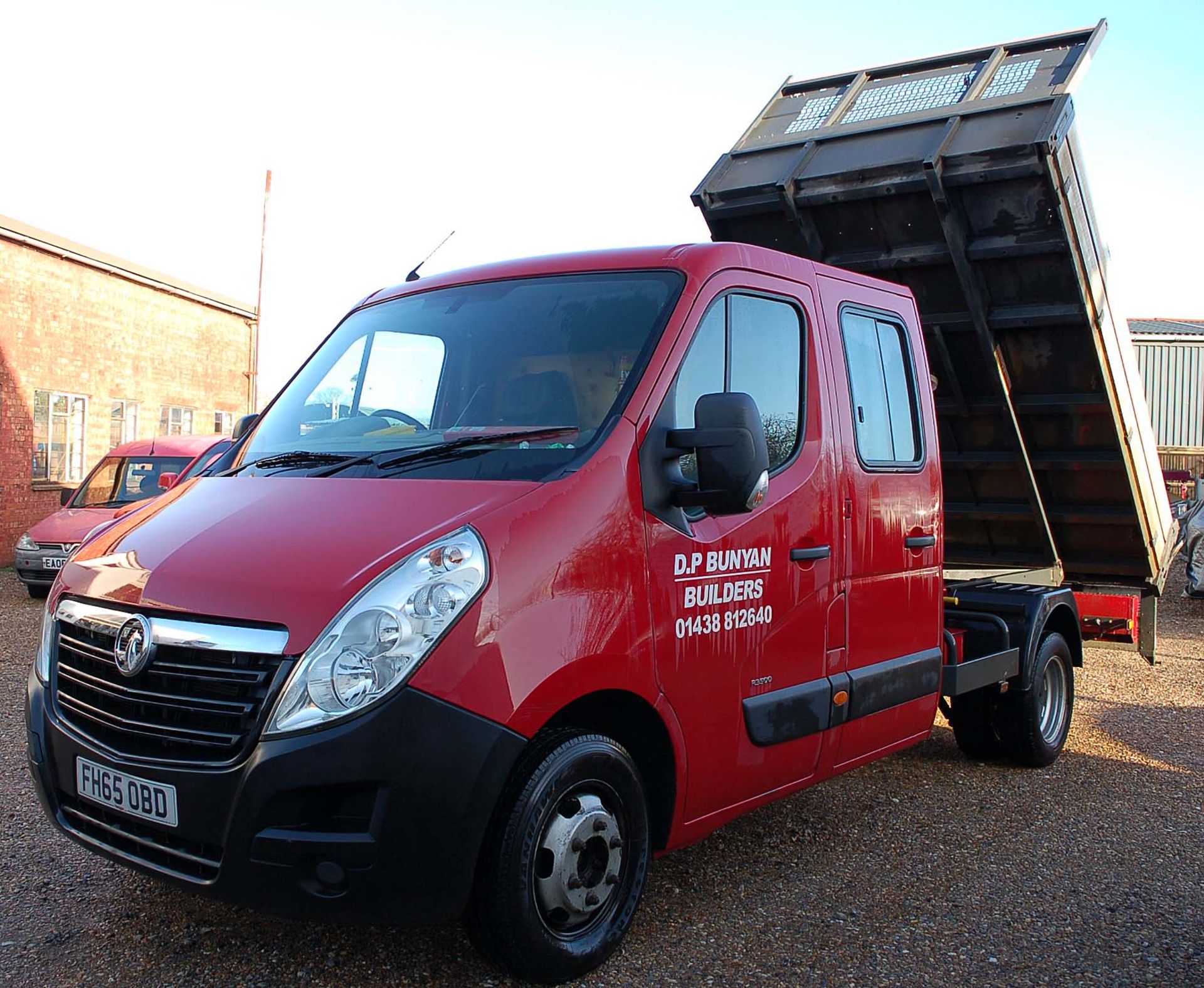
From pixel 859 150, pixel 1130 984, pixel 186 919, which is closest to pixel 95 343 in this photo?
pixel 859 150

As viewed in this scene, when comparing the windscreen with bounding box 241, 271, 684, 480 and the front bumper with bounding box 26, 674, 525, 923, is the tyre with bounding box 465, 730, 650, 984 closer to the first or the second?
the front bumper with bounding box 26, 674, 525, 923

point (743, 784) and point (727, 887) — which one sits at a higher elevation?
point (743, 784)

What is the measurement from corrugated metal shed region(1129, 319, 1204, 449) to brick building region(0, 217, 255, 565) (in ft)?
68.9

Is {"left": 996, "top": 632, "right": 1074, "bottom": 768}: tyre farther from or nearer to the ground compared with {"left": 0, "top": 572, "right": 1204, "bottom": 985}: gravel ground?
farther from the ground

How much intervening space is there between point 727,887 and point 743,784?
575 millimetres

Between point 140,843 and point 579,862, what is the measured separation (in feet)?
4.06

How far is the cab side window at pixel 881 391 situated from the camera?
474 centimetres

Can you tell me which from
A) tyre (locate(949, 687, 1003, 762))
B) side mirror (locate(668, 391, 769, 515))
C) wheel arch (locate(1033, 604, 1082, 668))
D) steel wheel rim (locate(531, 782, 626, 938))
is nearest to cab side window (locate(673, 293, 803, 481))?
side mirror (locate(668, 391, 769, 515))

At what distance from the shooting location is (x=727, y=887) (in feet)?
14.3

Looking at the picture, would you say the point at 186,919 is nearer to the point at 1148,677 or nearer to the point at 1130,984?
the point at 1130,984

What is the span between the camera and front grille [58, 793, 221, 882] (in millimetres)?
3107

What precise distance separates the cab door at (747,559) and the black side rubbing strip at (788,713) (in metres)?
0.01

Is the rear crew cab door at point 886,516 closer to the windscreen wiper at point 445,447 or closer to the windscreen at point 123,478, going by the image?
the windscreen wiper at point 445,447

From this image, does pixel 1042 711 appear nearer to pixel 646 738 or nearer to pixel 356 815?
pixel 646 738
